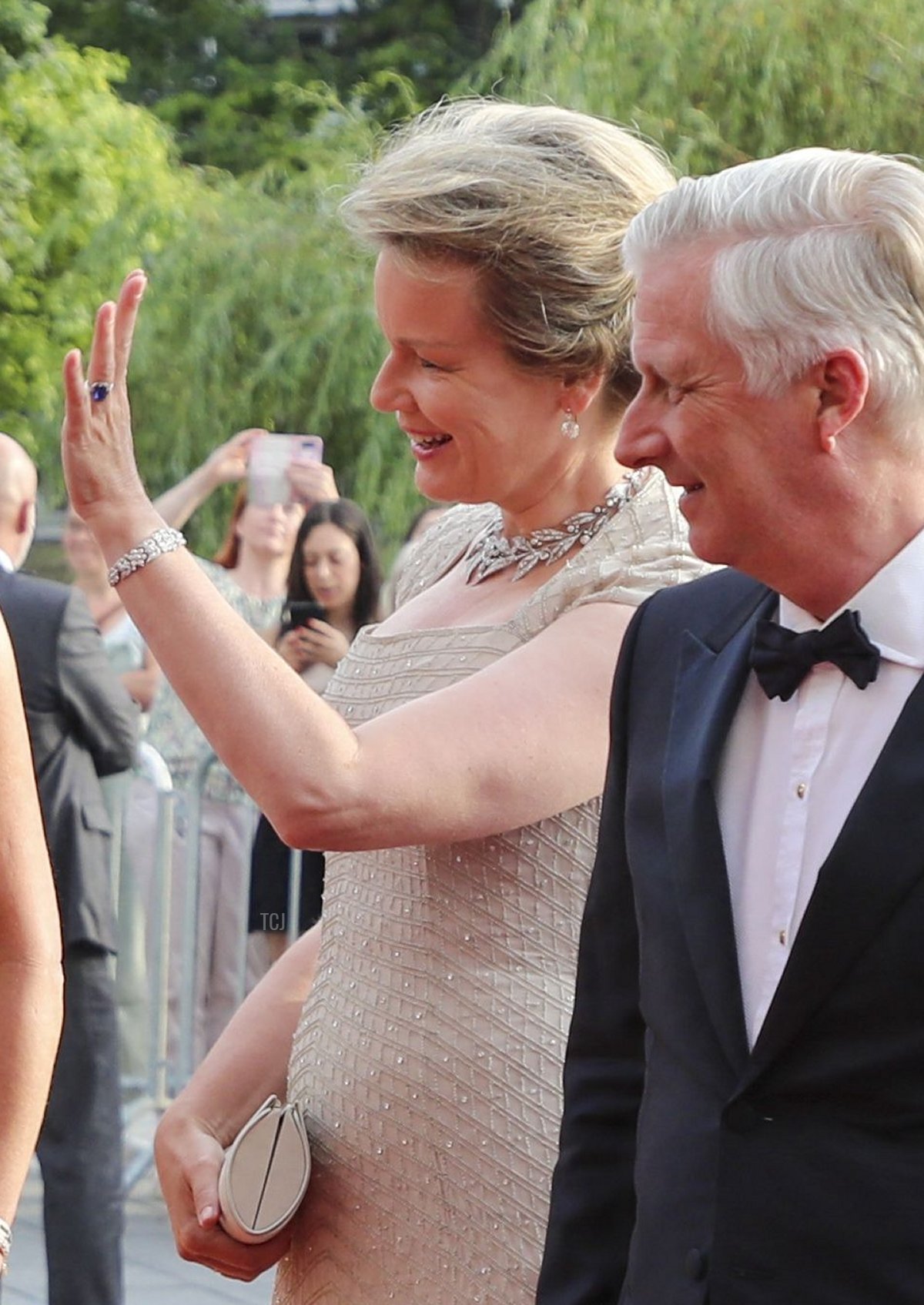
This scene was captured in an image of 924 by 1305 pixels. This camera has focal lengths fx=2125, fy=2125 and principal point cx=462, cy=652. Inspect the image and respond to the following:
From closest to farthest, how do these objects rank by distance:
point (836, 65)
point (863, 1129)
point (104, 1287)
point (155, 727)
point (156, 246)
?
point (863, 1129)
point (104, 1287)
point (155, 727)
point (836, 65)
point (156, 246)

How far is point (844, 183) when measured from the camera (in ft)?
6.14

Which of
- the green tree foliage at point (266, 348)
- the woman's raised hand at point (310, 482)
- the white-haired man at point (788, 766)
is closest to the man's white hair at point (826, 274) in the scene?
the white-haired man at point (788, 766)

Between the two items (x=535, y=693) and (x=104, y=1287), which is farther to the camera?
(x=104, y=1287)

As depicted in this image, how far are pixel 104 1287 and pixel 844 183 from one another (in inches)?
168

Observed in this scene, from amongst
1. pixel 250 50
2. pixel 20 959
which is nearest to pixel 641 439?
pixel 20 959

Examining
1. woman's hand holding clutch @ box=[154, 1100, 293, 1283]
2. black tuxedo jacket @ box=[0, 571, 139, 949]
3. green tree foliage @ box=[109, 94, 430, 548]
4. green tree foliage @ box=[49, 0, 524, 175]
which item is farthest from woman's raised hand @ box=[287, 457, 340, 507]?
green tree foliage @ box=[49, 0, 524, 175]

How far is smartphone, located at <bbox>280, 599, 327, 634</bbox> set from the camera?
7043mm

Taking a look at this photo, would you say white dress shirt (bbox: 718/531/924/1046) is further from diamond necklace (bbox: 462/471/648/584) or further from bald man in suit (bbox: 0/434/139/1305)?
bald man in suit (bbox: 0/434/139/1305)

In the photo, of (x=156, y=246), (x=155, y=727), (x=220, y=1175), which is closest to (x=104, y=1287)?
(x=155, y=727)

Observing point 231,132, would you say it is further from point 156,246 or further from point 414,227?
point 414,227

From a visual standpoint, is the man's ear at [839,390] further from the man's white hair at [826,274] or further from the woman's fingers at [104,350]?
the woman's fingers at [104,350]

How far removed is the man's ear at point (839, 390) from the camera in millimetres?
1845

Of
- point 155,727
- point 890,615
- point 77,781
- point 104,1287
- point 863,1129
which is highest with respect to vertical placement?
point 890,615

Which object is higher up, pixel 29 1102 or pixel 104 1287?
pixel 29 1102
